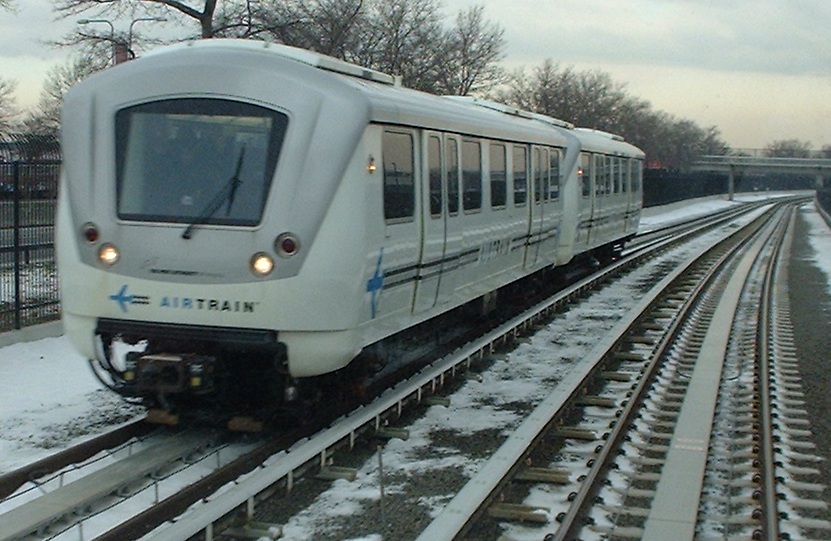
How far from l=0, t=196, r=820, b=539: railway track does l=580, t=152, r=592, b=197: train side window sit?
7912 mm

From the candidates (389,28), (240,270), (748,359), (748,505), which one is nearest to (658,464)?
(748,505)


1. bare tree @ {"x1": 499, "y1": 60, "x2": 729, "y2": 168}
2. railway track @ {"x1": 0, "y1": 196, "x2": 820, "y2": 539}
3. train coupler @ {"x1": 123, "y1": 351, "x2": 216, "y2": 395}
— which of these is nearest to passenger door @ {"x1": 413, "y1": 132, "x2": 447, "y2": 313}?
railway track @ {"x1": 0, "y1": 196, "x2": 820, "y2": 539}

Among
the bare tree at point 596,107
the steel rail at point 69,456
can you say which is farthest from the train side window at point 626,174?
the bare tree at point 596,107

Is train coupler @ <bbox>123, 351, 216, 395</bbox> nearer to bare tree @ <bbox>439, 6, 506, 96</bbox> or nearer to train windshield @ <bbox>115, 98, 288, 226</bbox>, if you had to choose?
train windshield @ <bbox>115, 98, 288, 226</bbox>

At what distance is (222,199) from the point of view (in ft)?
24.8

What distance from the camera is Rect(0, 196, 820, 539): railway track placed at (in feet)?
19.6

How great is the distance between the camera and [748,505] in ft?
→ 22.6

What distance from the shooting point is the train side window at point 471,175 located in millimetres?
10602

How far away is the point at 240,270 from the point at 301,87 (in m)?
1.37

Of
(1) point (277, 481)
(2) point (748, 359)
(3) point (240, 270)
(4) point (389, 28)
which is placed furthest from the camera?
(4) point (389, 28)

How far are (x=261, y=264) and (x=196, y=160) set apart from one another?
0.94 meters

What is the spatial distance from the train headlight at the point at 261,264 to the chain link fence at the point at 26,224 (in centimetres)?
540

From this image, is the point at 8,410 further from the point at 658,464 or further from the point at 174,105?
the point at 658,464

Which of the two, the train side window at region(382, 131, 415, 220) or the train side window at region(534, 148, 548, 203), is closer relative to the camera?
the train side window at region(382, 131, 415, 220)
